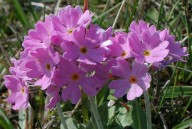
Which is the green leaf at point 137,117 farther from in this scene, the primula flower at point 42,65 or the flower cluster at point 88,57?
the primula flower at point 42,65

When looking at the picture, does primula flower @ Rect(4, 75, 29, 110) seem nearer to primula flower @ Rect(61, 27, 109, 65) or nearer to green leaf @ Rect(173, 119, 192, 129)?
primula flower @ Rect(61, 27, 109, 65)

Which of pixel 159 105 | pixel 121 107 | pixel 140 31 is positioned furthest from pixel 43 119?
pixel 140 31

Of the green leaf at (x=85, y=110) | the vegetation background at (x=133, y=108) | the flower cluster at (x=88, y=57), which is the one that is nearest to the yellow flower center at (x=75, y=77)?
the flower cluster at (x=88, y=57)

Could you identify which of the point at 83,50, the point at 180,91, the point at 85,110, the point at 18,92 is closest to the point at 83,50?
the point at 83,50

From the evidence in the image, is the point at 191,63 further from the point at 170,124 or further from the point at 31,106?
the point at 31,106

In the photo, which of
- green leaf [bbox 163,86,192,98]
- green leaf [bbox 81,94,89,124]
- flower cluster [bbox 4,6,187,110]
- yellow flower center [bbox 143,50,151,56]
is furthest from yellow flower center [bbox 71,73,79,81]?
green leaf [bbox 163,86,192,98]
